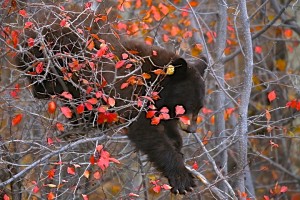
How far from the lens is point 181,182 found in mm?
6703

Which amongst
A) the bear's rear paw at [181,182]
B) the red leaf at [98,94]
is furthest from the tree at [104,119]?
the bear's rear paw at [181,182]

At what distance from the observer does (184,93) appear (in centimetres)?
735

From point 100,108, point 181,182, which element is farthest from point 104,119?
point 181,182

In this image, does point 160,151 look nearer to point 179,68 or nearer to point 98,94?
point 179,68

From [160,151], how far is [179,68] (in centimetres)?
93

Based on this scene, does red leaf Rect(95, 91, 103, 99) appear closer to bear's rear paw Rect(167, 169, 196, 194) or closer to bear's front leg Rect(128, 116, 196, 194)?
bear's front leg Rect(128, 116, 196, 194)

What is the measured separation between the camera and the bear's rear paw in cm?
667

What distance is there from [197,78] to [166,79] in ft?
1.11

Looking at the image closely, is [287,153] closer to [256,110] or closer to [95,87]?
[256,110]

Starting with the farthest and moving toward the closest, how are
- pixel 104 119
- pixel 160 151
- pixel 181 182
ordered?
pixel 160 151, pixel 181 182, pixel 104 119

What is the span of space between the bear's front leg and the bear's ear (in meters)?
0.67

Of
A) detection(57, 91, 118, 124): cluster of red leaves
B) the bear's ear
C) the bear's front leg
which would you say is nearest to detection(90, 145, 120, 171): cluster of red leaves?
detection(57, 91, 118, 124): cluster of red leaves

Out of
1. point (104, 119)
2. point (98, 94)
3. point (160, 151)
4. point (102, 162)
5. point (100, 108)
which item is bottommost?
point (160, 151)

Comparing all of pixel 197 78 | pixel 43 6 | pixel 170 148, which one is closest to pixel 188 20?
pixel 197 78
